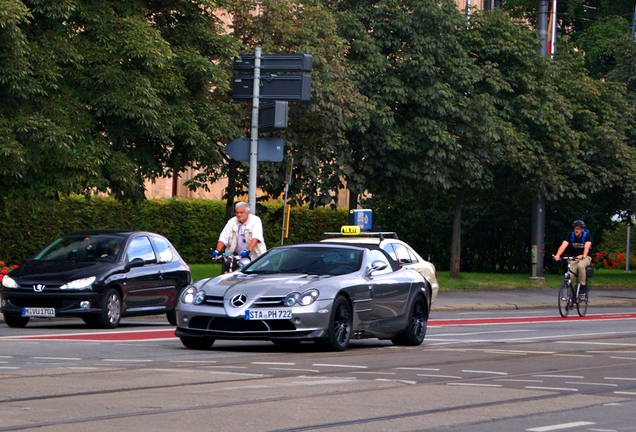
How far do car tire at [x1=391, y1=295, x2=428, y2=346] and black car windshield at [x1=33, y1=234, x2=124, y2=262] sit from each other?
199 inches

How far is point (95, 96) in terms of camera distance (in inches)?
822

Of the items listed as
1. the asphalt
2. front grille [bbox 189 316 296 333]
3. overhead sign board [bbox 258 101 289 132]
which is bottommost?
the asphalt

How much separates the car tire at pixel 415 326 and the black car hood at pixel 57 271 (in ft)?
15.7

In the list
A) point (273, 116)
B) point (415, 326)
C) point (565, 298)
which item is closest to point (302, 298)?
point (415, 326)

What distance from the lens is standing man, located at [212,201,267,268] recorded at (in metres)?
16.6

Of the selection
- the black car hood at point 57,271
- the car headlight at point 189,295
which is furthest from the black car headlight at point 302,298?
the black car hood at point 57,271

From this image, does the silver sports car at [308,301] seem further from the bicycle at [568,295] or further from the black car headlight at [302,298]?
the bicycle at [568,295]

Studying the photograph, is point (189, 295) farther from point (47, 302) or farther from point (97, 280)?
point (47, 302)

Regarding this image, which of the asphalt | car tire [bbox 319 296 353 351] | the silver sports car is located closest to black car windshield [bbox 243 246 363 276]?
the silver sports car

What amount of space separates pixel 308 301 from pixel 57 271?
559 centimetres

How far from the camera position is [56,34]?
67.3 ft

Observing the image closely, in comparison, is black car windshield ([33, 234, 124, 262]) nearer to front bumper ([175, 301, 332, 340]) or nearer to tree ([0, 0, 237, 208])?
tree ([0, 0, 237, 208])

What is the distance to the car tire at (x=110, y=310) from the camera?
16.0 meters

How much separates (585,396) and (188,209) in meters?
37.5
